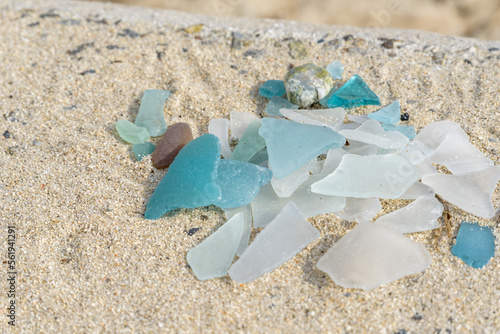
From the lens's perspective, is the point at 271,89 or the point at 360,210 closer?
the point at 360,210

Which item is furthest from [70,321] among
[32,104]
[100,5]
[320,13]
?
[320,13]

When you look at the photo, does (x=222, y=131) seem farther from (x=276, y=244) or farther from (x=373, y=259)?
(x=373, y=259)

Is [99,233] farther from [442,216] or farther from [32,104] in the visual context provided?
[442,216]

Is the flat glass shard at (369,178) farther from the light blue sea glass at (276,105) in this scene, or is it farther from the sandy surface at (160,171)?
the light blue sea glass at (276,105)

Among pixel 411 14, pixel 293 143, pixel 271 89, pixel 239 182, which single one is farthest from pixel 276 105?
pixel 411 14

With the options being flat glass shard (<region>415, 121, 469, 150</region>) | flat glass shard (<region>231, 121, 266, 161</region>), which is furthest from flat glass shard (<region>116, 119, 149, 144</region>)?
flat glass shard (<region>415, 121, 469, 150</region>)

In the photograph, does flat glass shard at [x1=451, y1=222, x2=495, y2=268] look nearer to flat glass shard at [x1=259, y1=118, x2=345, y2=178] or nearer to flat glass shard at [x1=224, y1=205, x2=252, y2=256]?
flat glass shard at [x1=259, y1=118, x2=345, y2=178]

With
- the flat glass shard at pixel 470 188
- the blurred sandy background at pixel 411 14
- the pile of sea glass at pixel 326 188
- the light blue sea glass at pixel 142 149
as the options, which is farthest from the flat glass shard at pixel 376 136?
the blurred sandy background at pixel 411 14
